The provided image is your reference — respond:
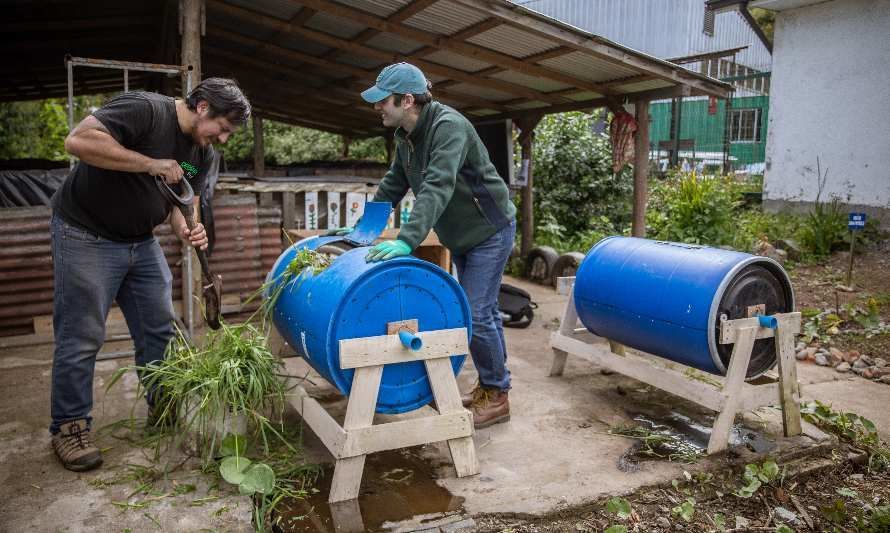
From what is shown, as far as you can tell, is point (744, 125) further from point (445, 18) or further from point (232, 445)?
point (232, 445)

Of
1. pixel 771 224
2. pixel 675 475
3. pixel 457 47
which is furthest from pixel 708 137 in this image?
pixel 675 475

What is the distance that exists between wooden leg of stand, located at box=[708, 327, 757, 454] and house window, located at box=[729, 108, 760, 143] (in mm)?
14956

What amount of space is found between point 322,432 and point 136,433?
1.23 metres

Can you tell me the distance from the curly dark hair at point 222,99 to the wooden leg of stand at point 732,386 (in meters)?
2.90

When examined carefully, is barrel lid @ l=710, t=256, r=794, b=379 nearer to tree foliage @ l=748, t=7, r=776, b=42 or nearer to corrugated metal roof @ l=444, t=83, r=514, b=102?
corrugated metal roof @ l=444, t=83, r=514, b=102

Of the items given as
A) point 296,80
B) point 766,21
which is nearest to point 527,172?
point 296,80

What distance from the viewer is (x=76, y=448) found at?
132 inches

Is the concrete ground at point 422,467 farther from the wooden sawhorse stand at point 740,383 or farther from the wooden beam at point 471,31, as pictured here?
the wooden beam at point 471,31

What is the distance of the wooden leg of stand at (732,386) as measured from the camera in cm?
371

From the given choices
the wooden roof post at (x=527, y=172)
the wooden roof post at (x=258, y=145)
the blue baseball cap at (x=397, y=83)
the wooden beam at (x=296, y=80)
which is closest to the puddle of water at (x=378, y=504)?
the blue baseball cap at (x=397, y=83)

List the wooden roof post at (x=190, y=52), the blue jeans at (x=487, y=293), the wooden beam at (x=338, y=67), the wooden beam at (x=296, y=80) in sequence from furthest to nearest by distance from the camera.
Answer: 1. the wooden beam at (x=296, y=80)
2. the wooden beam at (x=338, y=67)
3. the wooden roof post at (x=190, y=52)
4. the blue jeans at (x=487, y=293)

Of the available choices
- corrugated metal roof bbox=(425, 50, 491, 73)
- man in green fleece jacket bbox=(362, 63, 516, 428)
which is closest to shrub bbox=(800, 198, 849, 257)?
corrugated metal roof bbox=(425, 50, 491, 73)

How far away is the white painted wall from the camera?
9.75 metres

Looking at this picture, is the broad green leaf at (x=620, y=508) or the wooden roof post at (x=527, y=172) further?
the wooden roof post at (x=527, y=172)
